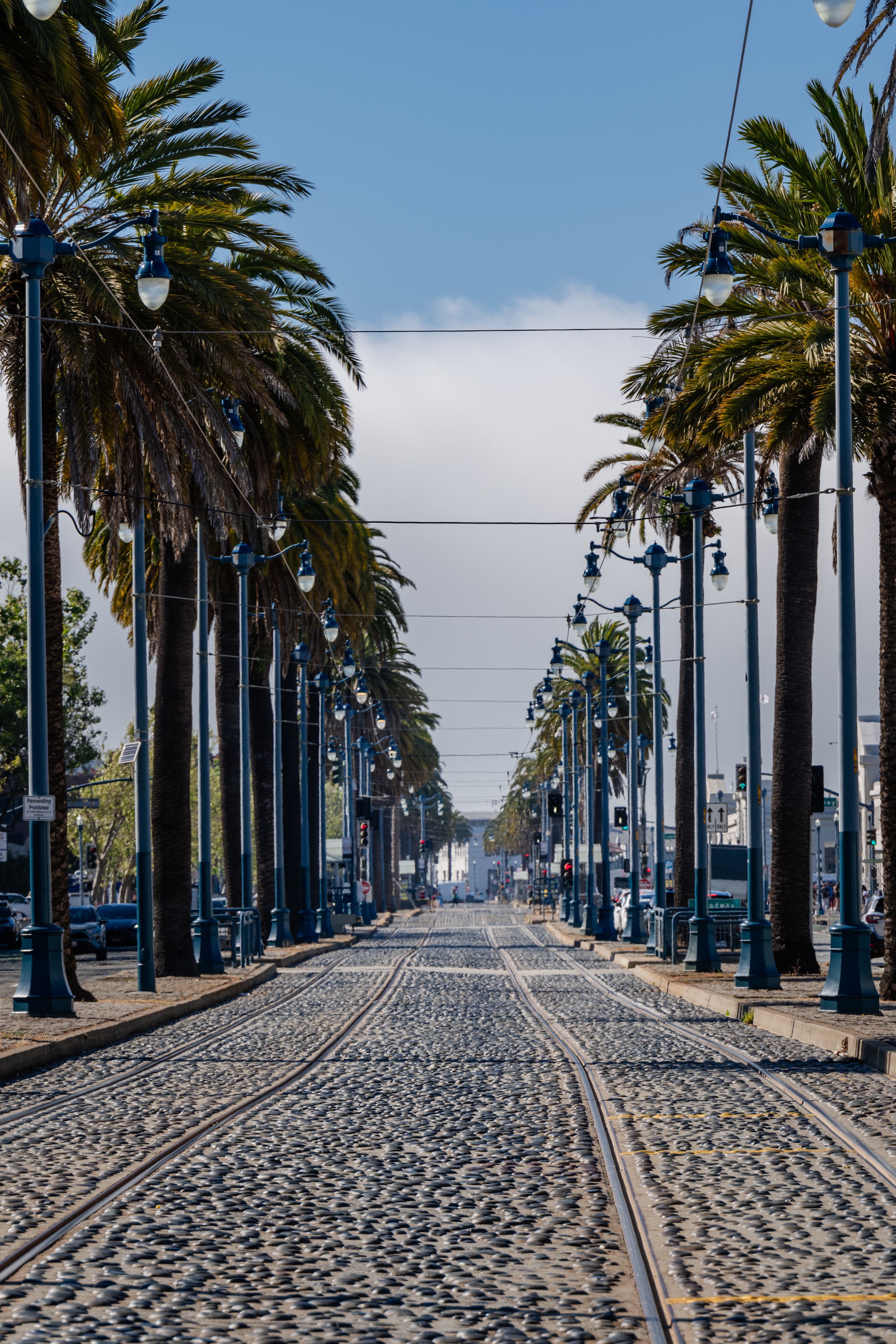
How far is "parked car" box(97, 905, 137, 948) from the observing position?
52625 millimetres

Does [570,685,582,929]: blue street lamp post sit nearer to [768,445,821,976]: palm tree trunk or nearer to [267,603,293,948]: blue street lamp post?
[267,603,293,948]: blue street lamp post

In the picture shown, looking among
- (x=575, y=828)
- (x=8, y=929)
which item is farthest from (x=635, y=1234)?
(x=575, y=828)

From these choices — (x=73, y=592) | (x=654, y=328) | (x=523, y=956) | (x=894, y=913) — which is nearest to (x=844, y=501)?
(x=894, y=913)

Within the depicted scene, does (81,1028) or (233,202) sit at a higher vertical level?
(233,202)

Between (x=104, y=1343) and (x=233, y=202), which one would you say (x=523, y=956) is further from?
(x=104, y=1343)

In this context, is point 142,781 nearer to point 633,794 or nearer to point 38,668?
point 38,668

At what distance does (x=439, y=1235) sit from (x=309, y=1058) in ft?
29.7

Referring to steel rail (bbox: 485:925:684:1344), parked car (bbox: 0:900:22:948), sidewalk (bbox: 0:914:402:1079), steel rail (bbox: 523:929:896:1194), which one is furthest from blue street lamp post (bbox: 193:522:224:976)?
parked car (bbox: 0:900:22:948)

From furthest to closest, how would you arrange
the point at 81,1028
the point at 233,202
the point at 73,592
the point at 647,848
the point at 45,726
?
1. the point at 647,848
2. the point at 73,592
3. the point at 233,202
4. the point at 45,726
5. the point at 81,1028

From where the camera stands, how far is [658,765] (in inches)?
1699

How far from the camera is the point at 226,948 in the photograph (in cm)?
4347

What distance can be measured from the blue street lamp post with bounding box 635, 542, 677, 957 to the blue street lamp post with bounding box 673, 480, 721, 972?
3252 millimetres

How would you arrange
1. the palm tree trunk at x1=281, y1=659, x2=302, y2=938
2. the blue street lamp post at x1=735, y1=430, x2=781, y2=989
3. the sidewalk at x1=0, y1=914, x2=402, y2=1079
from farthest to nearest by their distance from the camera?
1. the palm tree trunk at x1=281, y1=659, x2=302, y2=938
2. the blue street lamp post at x1=735, y1=430, x2=781, y2=989
3. the sidewalk at x1=0, y1=914, x2=402, y2=1079

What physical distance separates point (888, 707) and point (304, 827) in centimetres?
3082
